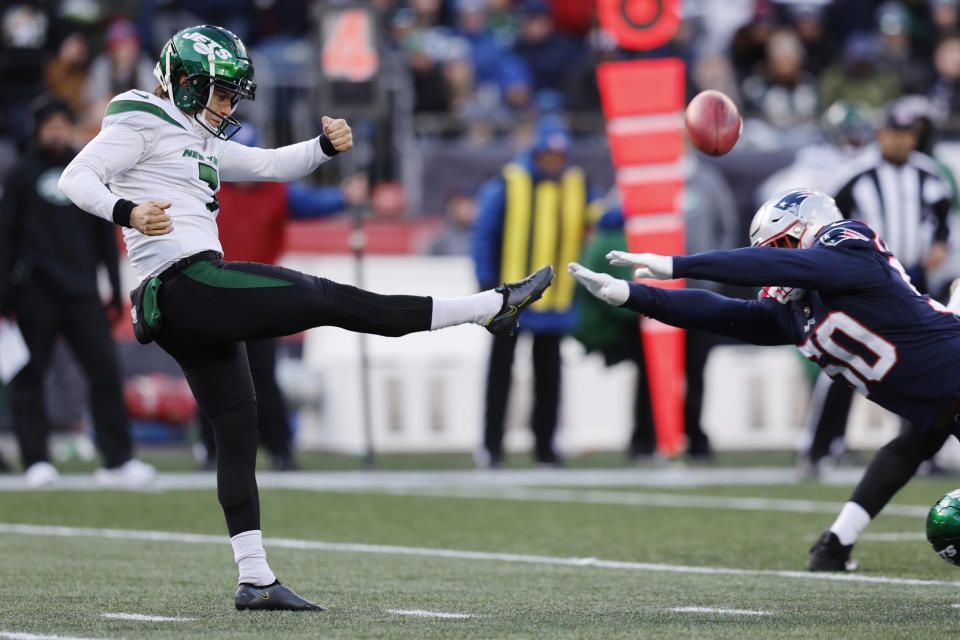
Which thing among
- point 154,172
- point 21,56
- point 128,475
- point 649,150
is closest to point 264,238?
point 128,475

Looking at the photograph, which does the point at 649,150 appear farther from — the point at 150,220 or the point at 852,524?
the point at 150,220

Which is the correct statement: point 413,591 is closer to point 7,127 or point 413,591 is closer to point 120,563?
point 120,563

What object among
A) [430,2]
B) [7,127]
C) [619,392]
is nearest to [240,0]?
[430,2]

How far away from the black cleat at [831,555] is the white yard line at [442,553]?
0.06 metres

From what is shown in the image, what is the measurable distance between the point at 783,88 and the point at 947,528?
429 inches

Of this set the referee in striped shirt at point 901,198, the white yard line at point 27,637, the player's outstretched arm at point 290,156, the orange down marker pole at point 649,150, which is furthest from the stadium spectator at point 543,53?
the white yard line at point 27,637

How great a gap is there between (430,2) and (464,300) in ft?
39.7

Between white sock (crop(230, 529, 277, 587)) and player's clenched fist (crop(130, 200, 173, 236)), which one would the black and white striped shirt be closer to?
white sock (crop(230, 529, 277, 587))

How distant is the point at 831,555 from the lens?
6.89 m

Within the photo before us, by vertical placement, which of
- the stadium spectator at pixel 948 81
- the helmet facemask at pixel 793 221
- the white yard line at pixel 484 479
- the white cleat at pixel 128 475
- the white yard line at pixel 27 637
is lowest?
the white yard line at pixel 484 479

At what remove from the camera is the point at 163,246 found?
570 cm

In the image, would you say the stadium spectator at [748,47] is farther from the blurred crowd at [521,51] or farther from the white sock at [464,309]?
the white sock at [464,309]

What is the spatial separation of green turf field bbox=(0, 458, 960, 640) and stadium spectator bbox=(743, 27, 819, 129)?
6.04 meters

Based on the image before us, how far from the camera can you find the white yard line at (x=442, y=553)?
673 centimetres
